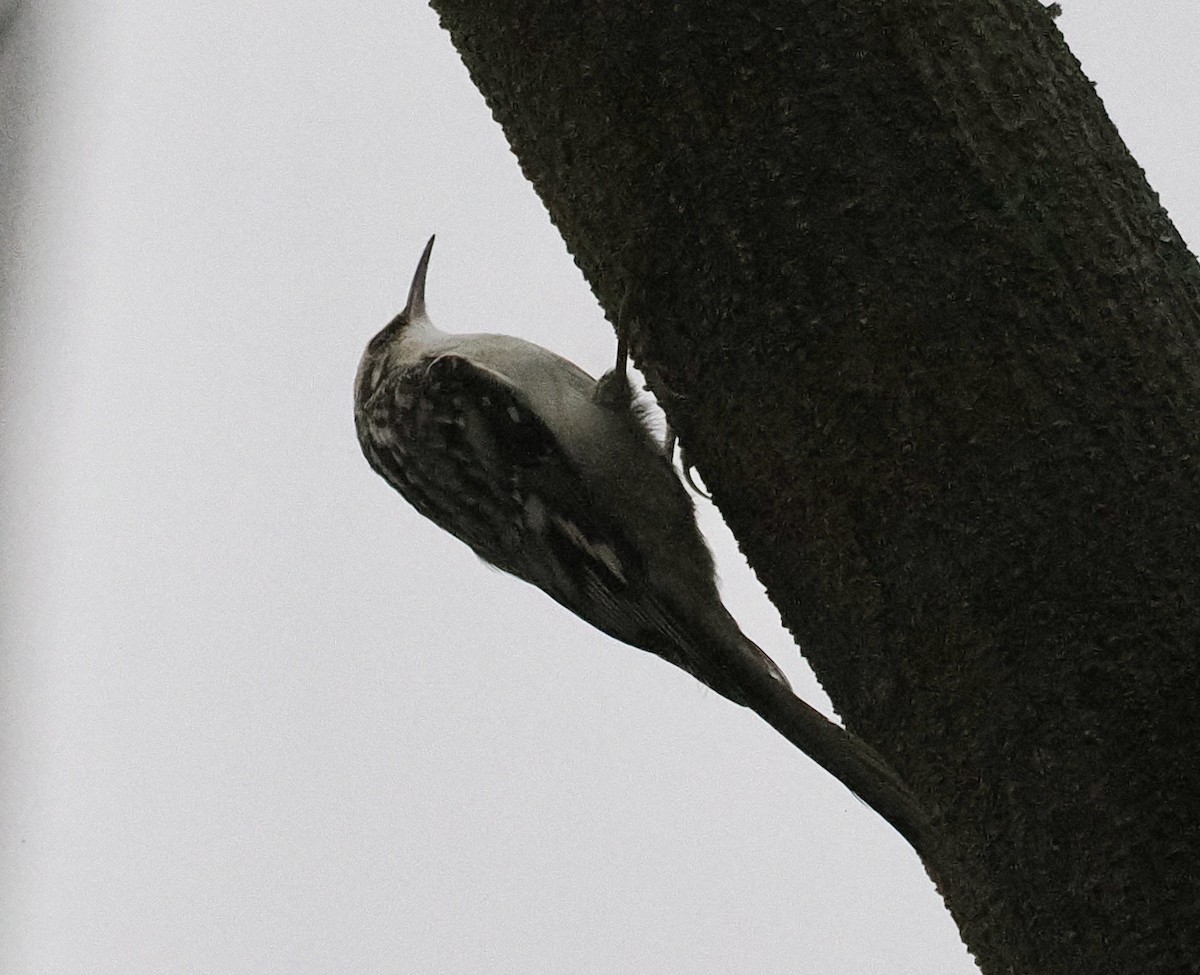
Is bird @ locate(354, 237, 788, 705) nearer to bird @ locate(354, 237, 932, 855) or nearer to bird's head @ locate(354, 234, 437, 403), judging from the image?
bird @ locate(354, 237, 932, 855)

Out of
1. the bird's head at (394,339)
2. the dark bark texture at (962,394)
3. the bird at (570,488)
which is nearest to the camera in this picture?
the dark bark texture at (962,394)

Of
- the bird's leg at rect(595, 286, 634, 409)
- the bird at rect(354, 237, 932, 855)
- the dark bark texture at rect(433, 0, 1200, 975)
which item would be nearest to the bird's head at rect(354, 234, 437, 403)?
the bird at rect(354, 237, 932, 855)

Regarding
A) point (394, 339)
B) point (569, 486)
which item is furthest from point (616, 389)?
point (394, 339)

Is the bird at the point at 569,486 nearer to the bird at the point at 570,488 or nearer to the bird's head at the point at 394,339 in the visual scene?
the bird at the point at 570,488

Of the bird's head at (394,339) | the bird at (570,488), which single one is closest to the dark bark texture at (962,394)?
the bird at (570,488)

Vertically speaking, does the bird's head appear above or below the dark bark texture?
above

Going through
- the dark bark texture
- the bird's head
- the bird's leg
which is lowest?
the dark bark texture

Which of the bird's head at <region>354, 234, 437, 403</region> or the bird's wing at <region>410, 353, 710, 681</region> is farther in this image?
the bird's head at <region>354, 234, 437, 403</region>

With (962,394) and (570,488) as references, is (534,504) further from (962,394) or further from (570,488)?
(962,394)
